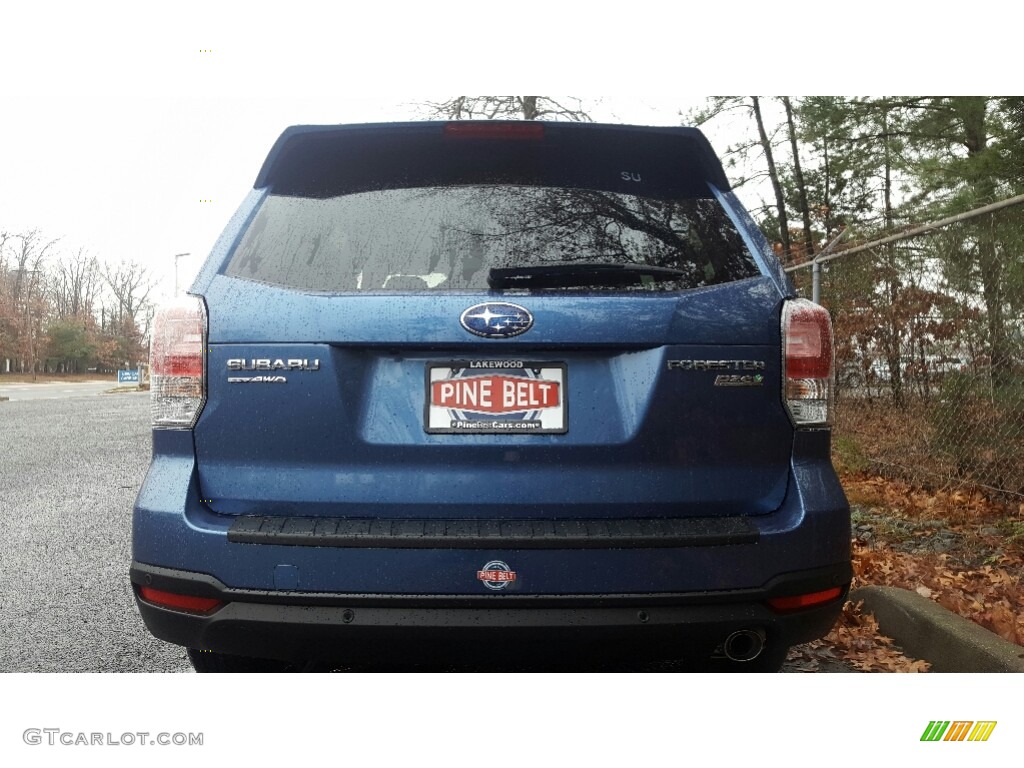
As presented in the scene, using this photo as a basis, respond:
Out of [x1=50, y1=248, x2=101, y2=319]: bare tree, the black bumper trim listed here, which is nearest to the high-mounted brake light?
the black bumper trim

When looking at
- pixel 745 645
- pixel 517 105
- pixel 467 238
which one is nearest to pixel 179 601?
pixel 467 238

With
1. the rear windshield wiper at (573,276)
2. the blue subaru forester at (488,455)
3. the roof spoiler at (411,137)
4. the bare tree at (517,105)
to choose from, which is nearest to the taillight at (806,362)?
the blue subaru forester at (488,455)

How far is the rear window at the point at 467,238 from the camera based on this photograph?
6.84 feet

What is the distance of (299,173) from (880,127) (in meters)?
3.82

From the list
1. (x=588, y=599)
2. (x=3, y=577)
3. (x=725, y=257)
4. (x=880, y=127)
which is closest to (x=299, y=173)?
(x=725, y=257)

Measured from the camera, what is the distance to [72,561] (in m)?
4.88

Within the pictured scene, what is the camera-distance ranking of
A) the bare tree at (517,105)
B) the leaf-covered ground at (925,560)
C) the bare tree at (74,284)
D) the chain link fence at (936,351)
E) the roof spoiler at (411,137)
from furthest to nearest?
the bare tree at (74,284)
the chain link fence at (936,351)
the leaf-covered ground at (925,560)
the bare tree at (517,105)
the roof spoiler at (411,137)

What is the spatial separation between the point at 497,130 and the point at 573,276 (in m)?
0.51

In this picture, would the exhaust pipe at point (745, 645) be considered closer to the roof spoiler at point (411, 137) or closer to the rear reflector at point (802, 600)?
the rear reflector at point (802, 600)

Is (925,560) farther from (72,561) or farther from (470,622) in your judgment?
(72,561)

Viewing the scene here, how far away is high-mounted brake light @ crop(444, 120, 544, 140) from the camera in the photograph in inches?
89.0

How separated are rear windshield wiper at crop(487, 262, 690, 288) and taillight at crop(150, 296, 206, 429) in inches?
28.8

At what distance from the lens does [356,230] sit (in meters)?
2.16

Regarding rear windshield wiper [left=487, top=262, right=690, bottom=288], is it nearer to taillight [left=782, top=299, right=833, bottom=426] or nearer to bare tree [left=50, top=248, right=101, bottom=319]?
taillight [left=782, top=299, right=833, bottom=426]
